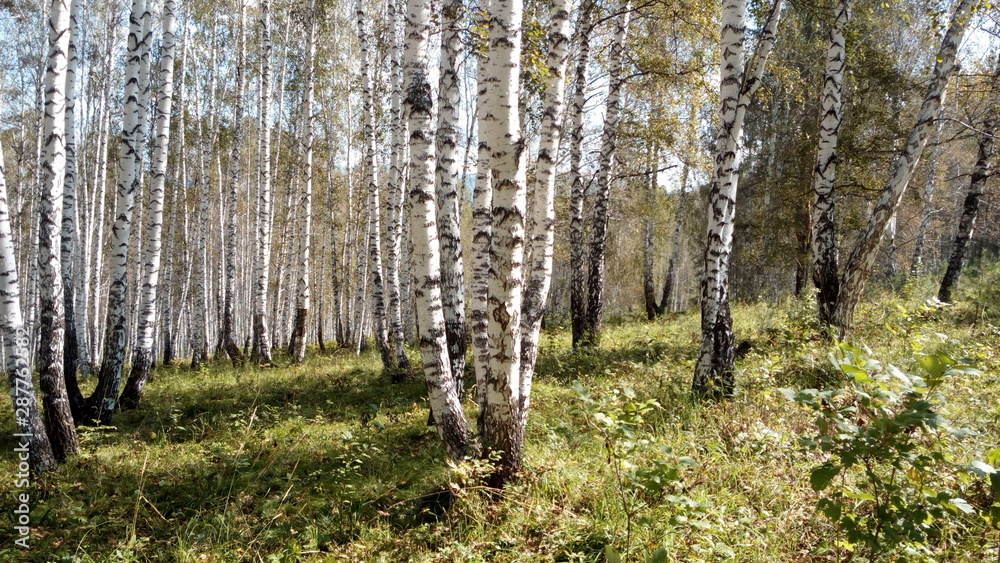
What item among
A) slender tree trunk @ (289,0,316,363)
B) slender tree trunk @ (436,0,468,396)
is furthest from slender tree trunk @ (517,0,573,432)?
slender tree trunk @ (289,0,316,363)

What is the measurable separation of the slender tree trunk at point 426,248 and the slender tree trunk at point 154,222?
4507 mm

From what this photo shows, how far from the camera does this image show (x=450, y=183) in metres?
6.22

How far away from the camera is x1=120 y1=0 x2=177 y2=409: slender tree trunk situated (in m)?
7.26

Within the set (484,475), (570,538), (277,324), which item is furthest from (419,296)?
(277,324)

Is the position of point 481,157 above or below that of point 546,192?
above

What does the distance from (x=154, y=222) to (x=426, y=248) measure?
5122mm

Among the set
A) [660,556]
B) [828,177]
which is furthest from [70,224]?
[828,177]

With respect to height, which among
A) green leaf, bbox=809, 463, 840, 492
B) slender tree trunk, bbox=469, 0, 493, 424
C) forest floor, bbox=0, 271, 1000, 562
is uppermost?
slender tree trunk, bbox=469, 0, 493, 424

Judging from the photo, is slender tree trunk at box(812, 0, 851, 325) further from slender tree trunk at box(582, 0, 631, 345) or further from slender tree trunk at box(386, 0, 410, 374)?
slender tree trunk at box(386, 0, 410, 374)

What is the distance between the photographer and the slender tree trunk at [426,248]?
15.1 feet

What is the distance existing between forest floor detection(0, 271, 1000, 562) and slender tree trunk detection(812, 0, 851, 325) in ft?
3.77

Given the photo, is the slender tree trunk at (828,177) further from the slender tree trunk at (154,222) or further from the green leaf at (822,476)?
the slender tree trunk at (154,222)

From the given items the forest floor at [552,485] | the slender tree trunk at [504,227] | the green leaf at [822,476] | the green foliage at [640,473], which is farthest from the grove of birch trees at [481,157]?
the green leaf at [822,476]

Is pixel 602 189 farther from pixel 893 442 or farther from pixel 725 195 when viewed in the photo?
pixel 893 442
